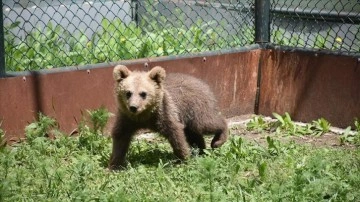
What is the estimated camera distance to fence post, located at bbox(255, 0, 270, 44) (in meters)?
8.73

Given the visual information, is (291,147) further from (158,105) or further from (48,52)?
(48,52)

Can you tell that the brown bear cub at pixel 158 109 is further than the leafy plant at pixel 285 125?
No

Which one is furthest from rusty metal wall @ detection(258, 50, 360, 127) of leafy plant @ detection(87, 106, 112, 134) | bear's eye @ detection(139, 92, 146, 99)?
bear's eye @ detection(139, 92, 146, 99)

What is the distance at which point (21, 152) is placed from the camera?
21.7ft

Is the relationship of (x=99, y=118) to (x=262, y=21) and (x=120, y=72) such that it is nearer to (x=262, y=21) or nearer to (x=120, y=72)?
(x=120, y=72)

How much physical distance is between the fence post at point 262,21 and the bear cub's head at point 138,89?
2247 millimetres

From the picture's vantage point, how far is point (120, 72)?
677cm

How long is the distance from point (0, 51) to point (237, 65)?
2.77 m

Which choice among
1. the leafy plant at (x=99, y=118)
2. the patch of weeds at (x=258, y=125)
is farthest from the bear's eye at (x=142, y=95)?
the patch of weeds at (x=258, y=125)

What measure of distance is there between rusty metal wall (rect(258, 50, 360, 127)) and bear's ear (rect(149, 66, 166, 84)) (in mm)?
2135

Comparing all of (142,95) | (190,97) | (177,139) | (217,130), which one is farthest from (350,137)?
(142,95)

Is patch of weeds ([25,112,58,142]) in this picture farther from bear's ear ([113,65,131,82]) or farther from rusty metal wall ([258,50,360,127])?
rusty metal wall ([258,50,360,127])

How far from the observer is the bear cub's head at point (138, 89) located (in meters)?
6.64

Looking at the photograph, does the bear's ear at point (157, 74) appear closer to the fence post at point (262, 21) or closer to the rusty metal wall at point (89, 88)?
the rusty metal wall at point (89, 88)
